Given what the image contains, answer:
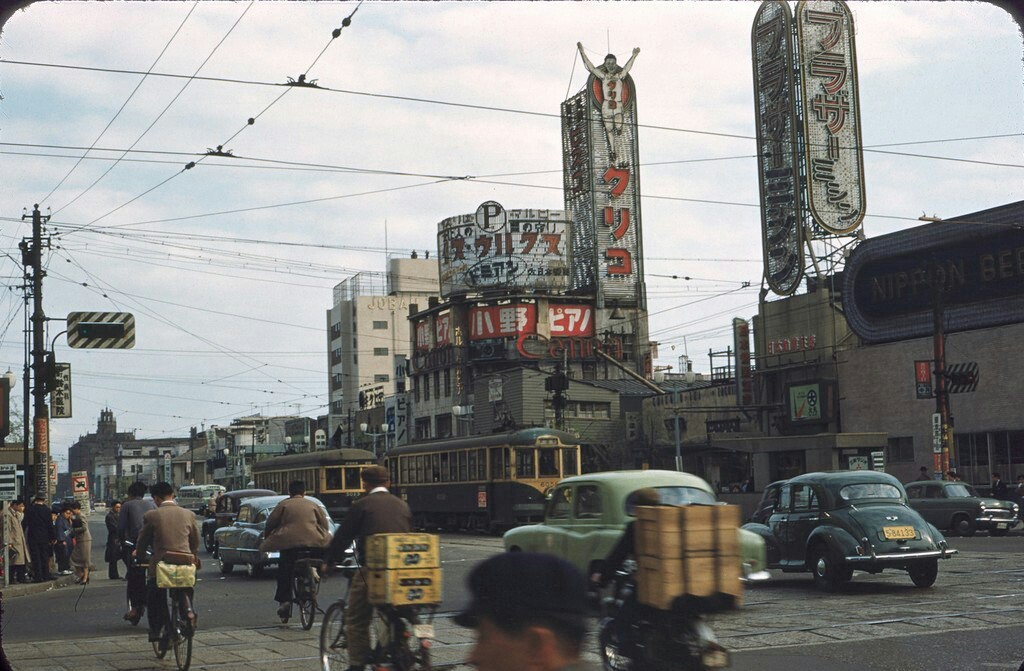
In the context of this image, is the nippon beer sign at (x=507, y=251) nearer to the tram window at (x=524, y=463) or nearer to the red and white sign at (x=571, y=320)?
the red and white sign at (x=571, y=320)

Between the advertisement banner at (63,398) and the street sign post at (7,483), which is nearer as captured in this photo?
the street sign post at (7,483)

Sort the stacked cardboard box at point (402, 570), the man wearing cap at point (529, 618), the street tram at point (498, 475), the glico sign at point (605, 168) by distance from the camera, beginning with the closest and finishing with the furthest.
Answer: the man wearing cap at point (529, 618) < the stacked cardboard box at point (402, 570) < the street tram at point (498, 475) < the glico sign at point (605, 168)

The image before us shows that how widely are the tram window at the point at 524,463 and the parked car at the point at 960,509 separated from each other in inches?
500

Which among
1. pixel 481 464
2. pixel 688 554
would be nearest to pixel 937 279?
pixel 481 464

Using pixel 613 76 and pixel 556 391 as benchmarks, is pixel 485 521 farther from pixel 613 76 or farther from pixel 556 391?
pixel 613 76

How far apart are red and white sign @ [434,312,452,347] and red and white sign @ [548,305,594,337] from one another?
292 inches

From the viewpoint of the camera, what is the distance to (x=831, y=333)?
53719mm

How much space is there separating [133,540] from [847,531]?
10.2 m

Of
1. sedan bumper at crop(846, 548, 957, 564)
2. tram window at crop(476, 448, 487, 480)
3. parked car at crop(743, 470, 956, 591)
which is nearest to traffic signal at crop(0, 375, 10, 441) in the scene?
parked car at crop(743, 470, 956, 591)

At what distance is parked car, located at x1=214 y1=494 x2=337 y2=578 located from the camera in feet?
79.5

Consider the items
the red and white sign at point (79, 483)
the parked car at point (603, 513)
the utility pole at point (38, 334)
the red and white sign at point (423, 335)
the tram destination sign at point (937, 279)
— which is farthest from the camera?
the red and white sign at point (423, 335)

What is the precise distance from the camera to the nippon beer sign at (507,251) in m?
82.4

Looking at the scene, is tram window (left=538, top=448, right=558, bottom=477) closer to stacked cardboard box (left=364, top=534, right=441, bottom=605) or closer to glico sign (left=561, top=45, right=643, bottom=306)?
stacked cardboard box (left=364, top=534, right=441, bottom=605)

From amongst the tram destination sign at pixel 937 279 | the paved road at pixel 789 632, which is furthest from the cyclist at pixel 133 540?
the tram destination sign at pixel 937 279
